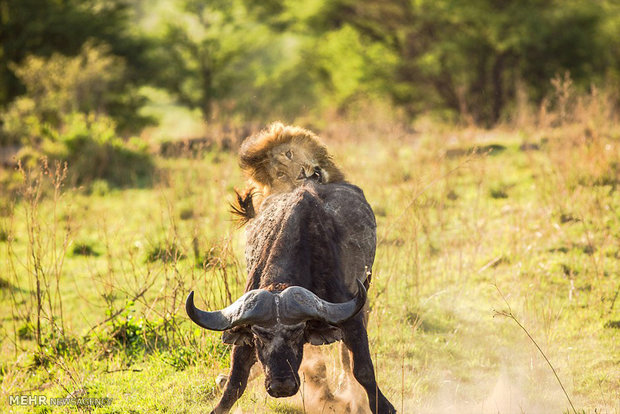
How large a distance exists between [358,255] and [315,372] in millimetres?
1079

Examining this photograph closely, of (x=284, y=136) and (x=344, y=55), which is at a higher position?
(x=284, y=136)

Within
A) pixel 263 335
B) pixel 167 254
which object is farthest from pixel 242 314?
pixel 167 254

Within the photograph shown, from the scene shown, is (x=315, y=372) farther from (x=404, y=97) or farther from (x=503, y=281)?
(x=404, y=97)

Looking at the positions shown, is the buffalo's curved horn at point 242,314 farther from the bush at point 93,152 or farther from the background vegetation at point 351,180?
the bush at point 93,152

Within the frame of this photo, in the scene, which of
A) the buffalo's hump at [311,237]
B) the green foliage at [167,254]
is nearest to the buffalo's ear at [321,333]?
the buffalo's hump at [311,237]

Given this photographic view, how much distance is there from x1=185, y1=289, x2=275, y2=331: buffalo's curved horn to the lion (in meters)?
1.87

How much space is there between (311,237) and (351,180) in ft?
14.8

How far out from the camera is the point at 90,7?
69.4ft

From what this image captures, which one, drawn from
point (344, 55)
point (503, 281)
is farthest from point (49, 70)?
point (503, 281)

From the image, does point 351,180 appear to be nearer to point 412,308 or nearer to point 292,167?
point 412,308

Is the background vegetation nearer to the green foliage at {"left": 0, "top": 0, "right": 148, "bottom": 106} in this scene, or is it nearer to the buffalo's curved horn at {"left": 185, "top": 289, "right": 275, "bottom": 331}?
the green foliage at {"left": 0, "top": 0, "right": 148, "bottom": 106}

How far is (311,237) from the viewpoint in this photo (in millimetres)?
4852

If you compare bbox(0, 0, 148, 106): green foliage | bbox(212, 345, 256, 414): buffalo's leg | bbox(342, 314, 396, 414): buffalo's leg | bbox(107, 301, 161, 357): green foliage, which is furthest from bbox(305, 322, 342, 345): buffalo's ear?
bbox(0, 0, 148, 106): green foliage

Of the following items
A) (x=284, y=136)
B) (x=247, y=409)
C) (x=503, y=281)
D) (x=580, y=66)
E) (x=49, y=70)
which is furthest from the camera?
(x=580, y=66)
